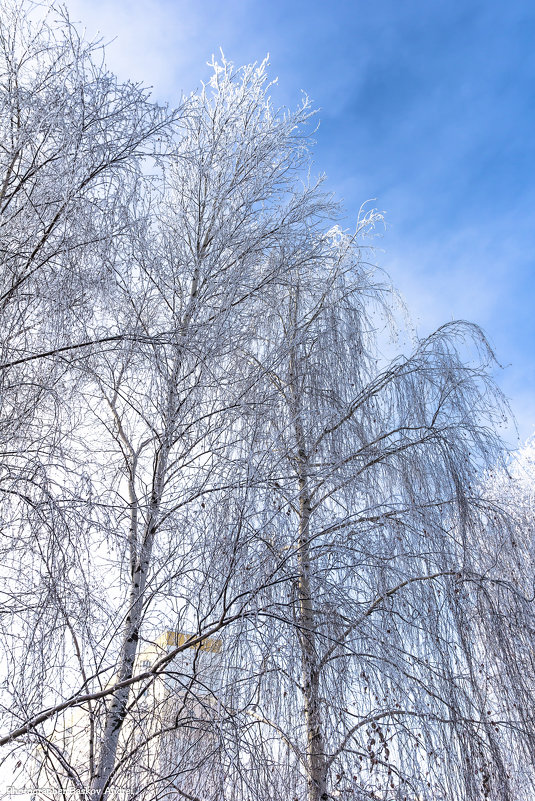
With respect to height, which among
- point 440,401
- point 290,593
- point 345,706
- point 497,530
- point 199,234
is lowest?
point 345,706

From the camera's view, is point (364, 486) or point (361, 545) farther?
point (364, 486)

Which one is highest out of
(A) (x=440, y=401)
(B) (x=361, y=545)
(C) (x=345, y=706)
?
(A) (x=440, y=401)

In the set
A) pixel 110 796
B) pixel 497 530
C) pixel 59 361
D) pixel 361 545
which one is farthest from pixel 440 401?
pixel 110 796

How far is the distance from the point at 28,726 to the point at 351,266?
379 cm

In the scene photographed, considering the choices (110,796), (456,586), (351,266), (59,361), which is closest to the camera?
(59,361)

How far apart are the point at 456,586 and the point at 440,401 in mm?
1178

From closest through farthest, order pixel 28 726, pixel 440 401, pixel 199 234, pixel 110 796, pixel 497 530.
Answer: pixel 28 726 → pixel 110 796 → pixel 497 530 → pixel 440 401 → pixel 199 234

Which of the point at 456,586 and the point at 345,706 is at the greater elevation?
the point at 456,586

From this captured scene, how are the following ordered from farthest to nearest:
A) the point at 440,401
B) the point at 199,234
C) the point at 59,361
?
1. the point at 199,234
2. the point at 440,401
3. the point at 59,361

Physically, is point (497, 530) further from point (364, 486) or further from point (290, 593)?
point (290, 593)

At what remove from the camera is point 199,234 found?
4254 mm

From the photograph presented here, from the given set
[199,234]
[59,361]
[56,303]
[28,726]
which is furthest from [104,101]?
[28,726]

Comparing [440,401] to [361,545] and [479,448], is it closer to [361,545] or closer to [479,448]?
[479,448]

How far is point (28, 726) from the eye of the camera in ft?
6.36
